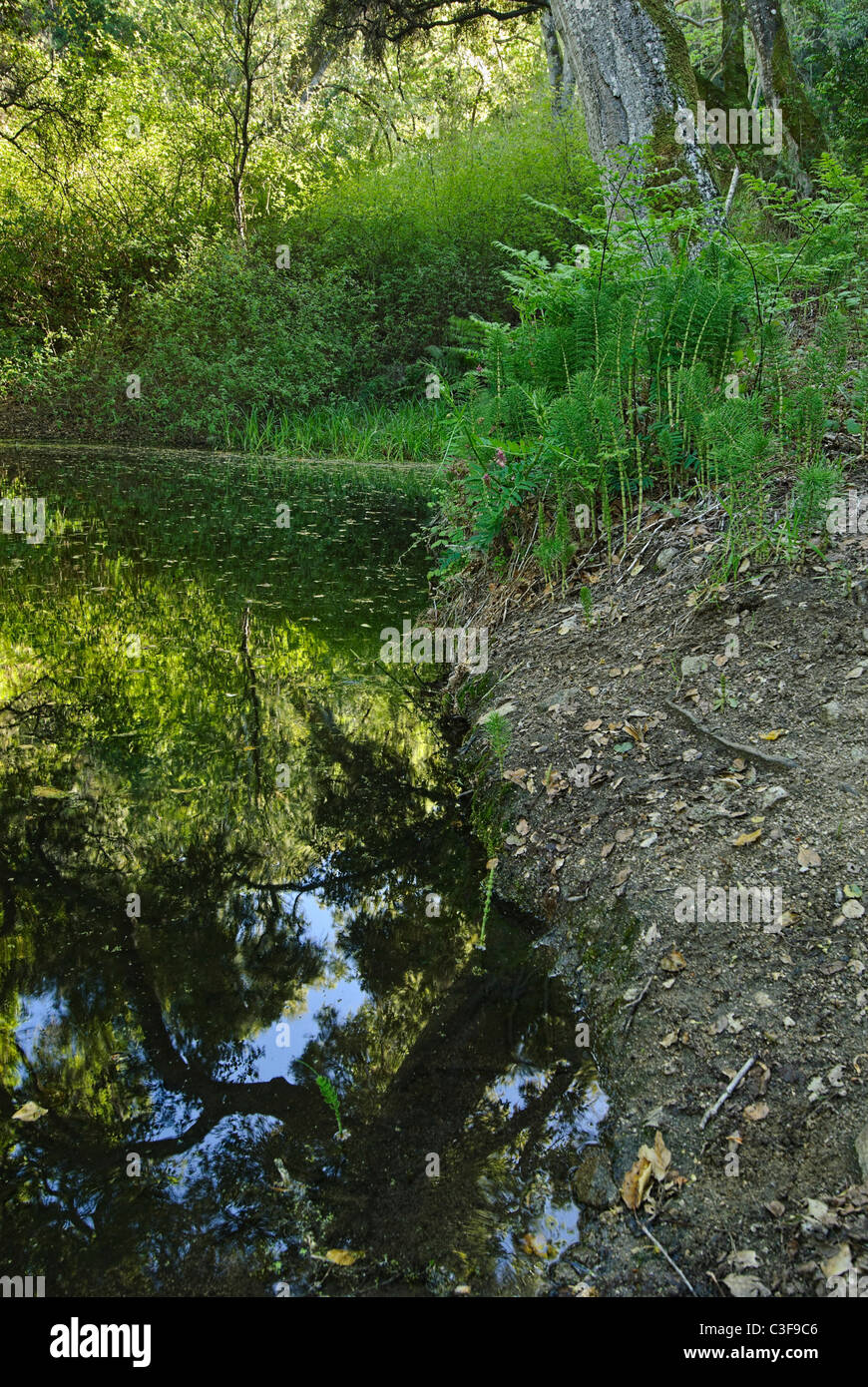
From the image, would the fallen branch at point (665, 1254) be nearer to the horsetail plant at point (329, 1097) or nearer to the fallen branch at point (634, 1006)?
the fallen branch at point (634, 1006)

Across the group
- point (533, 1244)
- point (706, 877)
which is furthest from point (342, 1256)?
point (706, 877)

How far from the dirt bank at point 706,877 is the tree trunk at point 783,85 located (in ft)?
29.6

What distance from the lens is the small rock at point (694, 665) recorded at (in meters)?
3.50

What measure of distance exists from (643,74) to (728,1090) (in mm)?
7002

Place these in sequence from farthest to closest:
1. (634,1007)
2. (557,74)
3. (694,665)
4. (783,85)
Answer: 1. (557,74)
2. (783,85)
3. (694,665)
4. (634,1007)

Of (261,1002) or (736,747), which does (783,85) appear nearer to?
(736,747)

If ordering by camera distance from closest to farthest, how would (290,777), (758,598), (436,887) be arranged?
1. (436,887)
2. (758,598)
3. (290,777)

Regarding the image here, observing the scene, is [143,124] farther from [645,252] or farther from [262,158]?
[645,252]

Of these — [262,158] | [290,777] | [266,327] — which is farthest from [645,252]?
[262,158]

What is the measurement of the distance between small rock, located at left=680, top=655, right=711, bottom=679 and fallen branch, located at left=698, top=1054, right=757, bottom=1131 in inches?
67.2

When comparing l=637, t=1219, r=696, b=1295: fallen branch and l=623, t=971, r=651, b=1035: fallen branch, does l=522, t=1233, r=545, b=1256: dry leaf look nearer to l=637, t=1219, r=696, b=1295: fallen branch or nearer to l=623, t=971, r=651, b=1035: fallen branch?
l=637, t=1219, r=696, b=1295: fallen branch

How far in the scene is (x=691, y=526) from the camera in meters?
4.32

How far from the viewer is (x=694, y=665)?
3.53 meters

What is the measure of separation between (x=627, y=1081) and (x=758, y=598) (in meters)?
2.12
